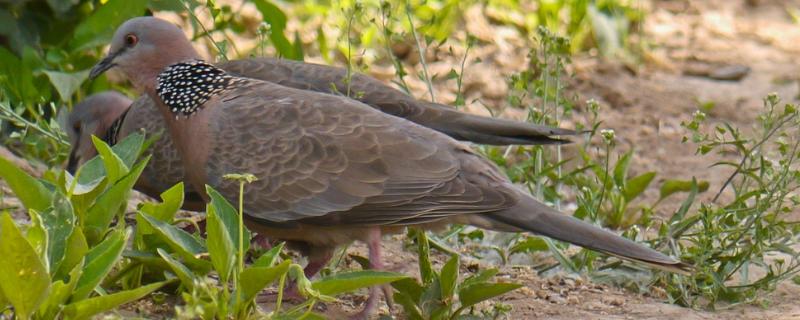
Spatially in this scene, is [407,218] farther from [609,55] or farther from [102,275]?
[609,55]

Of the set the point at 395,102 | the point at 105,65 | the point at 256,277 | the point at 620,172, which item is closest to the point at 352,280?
the point at 256,277

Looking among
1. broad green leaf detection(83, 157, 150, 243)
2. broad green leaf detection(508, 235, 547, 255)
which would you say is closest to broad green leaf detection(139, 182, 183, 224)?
broad green leaf detection(83, 157, 150, 243)

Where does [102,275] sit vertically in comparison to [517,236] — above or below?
above

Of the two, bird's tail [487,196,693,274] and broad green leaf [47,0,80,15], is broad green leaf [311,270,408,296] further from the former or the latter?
broad green leaf [47,0,80,15]

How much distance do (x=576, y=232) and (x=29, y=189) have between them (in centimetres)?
173

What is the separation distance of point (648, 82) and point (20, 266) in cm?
534

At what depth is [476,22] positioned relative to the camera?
849cm

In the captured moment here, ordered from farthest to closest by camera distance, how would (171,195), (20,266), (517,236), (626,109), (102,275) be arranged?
(626,109) < (517,236) < (171,195) < (102,275) < (20,266)

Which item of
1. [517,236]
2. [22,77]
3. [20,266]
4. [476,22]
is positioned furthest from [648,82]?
[20,266]

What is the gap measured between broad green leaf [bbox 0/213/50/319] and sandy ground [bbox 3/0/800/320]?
1.41m

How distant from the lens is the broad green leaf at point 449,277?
4125 millimetres

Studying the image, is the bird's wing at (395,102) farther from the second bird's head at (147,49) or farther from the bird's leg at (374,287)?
the bird's leg at (374,287)

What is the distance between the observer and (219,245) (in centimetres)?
379

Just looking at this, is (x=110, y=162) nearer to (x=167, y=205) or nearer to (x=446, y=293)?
(x=167, y=205)
